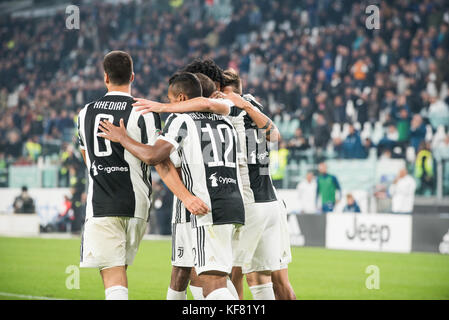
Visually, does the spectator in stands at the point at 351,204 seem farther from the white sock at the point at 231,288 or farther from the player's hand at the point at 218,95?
the white sock at the point at 231,288

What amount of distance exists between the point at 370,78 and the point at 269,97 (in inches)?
129


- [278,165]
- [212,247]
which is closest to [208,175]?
[212,247]

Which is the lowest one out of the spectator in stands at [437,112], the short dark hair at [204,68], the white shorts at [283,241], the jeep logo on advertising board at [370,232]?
the jeep logo on advertising board at [370,232]

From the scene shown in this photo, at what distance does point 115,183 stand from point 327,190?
1135 centimetres

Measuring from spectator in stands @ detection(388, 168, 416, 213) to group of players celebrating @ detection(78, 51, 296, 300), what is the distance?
10074mm

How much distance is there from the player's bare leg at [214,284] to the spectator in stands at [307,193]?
11.7 metres

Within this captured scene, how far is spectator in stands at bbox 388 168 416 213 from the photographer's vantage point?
15102 mm

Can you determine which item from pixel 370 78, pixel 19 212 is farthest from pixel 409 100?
pixel 19 212

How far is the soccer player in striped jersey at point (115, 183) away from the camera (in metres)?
4.95

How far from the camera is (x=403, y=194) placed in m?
15.1

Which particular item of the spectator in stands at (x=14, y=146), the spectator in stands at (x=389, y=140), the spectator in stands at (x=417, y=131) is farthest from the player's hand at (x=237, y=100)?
the spectator in stands at (x=14, y=146)

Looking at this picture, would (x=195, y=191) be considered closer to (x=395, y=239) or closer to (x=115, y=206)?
(x=115, y=206)

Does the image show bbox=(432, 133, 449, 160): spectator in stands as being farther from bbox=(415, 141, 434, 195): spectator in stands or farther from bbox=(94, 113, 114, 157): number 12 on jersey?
bbox=(94, 113, 114, 157): number 12 on jersey

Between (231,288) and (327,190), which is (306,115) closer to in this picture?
(327,190)
